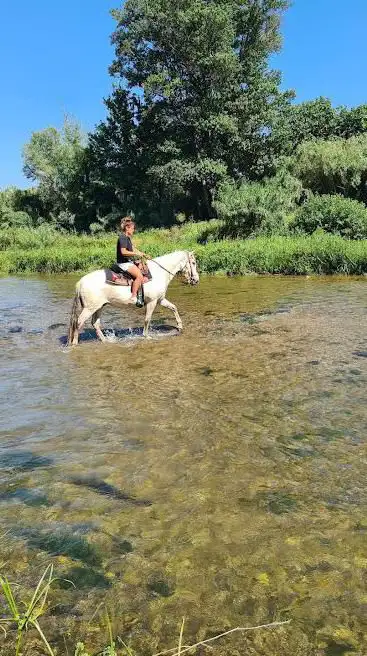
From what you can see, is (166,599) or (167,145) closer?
(166,599)

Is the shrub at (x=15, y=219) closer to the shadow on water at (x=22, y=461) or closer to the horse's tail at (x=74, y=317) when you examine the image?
the horse's tail at (x=74, y=317)

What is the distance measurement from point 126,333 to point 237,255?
15382 mm

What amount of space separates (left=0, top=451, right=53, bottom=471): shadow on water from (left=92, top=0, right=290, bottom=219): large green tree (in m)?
42.2

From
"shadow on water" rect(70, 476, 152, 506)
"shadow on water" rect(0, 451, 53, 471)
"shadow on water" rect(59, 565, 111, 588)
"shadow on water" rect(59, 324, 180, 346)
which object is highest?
"shadow on water" rect(59, 324, 180, 346)

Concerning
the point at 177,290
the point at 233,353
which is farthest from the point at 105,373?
the point at 177,290

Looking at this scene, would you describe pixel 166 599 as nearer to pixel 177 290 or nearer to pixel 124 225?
pixel 124 225

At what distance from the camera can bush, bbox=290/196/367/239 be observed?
28.4 meters

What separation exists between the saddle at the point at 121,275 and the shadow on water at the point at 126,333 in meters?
1.48

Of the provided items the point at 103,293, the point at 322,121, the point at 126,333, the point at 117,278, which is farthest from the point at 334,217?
the point at 322,121

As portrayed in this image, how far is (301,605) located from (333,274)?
75.5 feet

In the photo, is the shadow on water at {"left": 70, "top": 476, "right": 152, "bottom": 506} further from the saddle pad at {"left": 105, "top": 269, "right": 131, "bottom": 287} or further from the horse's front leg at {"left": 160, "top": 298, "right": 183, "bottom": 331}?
the horse's front leg at {"left": 160, "top": 298, "right": 183, "bottom": 331}

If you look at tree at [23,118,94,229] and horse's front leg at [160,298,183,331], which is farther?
tree at [23,118,94,229]

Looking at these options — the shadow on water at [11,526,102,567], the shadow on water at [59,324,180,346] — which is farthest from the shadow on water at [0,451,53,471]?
the shadow on water at [59,324,180,346]

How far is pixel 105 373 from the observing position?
30.6ft
